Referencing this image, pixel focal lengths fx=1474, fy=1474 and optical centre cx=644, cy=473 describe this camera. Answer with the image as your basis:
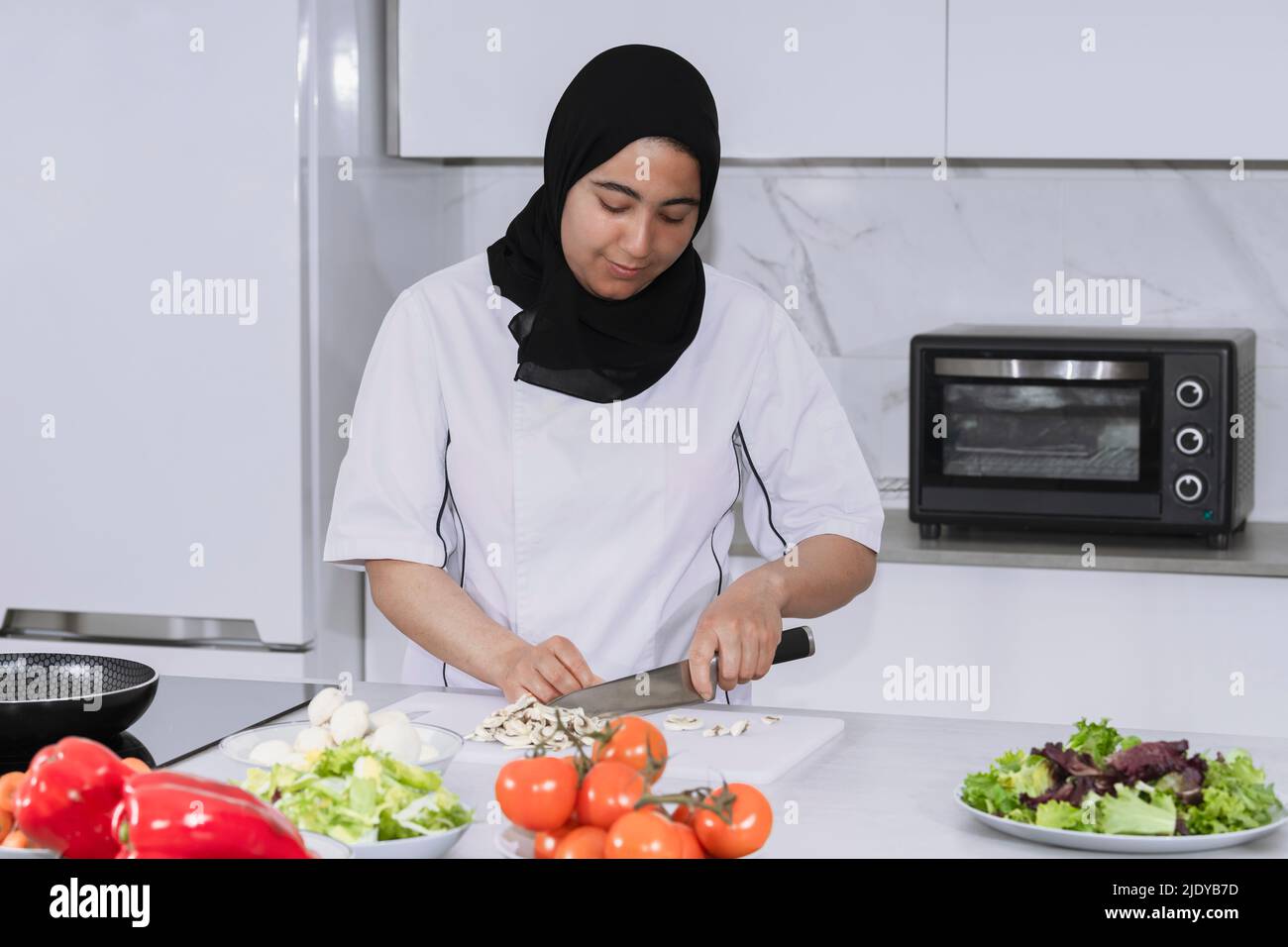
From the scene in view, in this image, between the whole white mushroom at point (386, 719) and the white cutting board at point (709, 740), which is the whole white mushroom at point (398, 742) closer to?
the whole white mushroom at point (386, 719)

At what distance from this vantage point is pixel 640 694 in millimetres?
1264

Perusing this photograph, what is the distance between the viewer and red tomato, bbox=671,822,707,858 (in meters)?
0.75

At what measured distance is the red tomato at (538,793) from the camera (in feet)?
2.58

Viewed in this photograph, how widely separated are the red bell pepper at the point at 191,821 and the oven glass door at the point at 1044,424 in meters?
1.71

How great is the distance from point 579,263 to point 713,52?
97 cm

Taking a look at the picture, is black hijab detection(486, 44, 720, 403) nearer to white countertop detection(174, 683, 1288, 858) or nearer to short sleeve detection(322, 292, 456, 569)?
short sleeve detection(322, 292, 456, 569)

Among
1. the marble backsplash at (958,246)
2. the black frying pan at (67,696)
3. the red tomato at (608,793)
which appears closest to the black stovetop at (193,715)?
the black frying pan at (67,696)

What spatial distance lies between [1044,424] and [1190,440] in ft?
0.70

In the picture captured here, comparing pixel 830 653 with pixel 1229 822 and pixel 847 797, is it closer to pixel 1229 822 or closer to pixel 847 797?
pixel 847 797

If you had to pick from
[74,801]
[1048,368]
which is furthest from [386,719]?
[1048,368]

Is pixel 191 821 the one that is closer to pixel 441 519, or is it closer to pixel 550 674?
pixel 550 674

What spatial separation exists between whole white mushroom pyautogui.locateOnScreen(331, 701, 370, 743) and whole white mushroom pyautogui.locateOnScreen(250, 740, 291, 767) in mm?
35

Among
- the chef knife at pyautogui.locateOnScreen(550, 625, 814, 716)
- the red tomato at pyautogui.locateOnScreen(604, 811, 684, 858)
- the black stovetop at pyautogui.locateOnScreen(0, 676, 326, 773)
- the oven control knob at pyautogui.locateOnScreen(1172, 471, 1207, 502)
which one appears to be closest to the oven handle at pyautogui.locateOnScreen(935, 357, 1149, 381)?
the oven control knob at pyautogui.locateOnScreen(1172, 471, 1207, 502)
